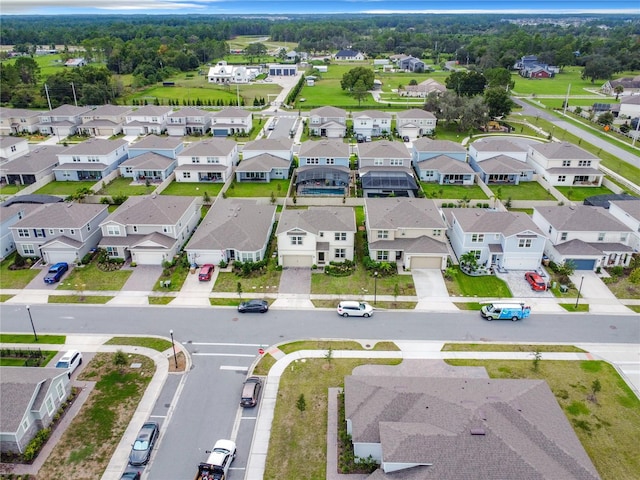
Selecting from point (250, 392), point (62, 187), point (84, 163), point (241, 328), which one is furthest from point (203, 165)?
point (250, 392)

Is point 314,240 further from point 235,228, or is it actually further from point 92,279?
point 92,279

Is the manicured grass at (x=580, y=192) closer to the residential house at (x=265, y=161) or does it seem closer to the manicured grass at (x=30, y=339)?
the residential house at (x=265, y=161)

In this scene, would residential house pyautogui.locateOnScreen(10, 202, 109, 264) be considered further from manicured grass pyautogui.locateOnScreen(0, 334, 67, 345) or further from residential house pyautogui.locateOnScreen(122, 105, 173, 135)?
residential house pyautogui.locateOnScreen(122, 105, 173, 135)

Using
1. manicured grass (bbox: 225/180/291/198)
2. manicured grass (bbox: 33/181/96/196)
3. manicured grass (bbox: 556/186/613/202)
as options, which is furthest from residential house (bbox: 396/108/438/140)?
manicured grass (bbox: 33/181/96/196)

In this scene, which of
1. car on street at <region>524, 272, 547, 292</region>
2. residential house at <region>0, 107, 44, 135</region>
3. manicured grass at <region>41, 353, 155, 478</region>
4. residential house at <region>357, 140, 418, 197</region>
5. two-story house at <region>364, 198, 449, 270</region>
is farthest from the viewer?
residential house at <region>0, 107, 44, 135</region>

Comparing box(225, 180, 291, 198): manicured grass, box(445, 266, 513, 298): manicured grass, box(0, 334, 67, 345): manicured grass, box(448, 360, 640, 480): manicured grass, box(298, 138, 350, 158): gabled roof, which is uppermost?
box(298, 138, 350, 158): gabled roof

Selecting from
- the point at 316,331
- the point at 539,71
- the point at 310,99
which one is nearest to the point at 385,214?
the point at 316,331

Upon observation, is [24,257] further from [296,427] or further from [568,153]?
[568,153]

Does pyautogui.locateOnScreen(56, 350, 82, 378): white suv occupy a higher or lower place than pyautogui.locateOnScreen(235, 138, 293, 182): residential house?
lower
